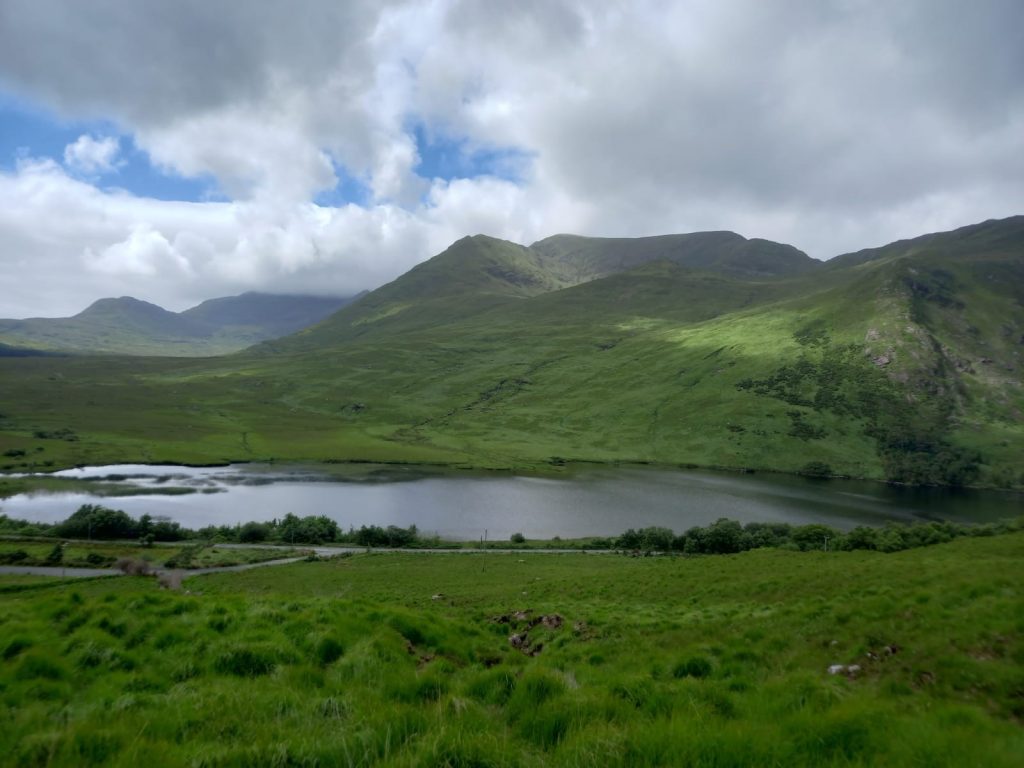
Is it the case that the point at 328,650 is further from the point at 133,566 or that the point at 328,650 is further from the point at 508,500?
the point at 508,500

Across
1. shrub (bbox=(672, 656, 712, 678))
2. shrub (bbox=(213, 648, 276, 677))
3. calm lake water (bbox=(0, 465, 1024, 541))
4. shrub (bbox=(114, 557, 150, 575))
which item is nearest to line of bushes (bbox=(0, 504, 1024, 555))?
calm lake water (bbox=(0, 465, 1024, 541))

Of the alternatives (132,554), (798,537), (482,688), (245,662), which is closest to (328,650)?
(245,662)

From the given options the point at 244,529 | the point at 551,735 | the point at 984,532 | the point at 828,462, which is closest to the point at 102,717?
the point at 551,735

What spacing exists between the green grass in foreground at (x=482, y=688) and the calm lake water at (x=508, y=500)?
80.4m

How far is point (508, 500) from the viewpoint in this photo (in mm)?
117688

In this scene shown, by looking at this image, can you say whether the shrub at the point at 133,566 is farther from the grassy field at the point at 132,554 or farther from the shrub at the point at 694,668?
the shrub at the point at 694,668

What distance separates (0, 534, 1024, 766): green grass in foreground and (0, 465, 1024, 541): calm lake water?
80358mm

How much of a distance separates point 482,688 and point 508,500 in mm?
113266

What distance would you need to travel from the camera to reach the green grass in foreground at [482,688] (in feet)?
14.2

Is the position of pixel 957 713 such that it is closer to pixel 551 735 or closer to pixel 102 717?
pixel 551 735

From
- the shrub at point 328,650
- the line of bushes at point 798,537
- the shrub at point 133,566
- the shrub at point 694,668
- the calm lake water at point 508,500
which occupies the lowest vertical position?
the calm lake water at point 508,500

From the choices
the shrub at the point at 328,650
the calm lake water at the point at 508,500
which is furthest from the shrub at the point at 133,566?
the shrub at the point at 328,650

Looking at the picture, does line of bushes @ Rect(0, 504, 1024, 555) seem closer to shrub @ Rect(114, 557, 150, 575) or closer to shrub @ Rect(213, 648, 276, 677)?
shrub @ Rect(114, 557, 150, 575)

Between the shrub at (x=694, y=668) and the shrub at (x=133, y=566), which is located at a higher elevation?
the shrub at (x=694, y=668)
